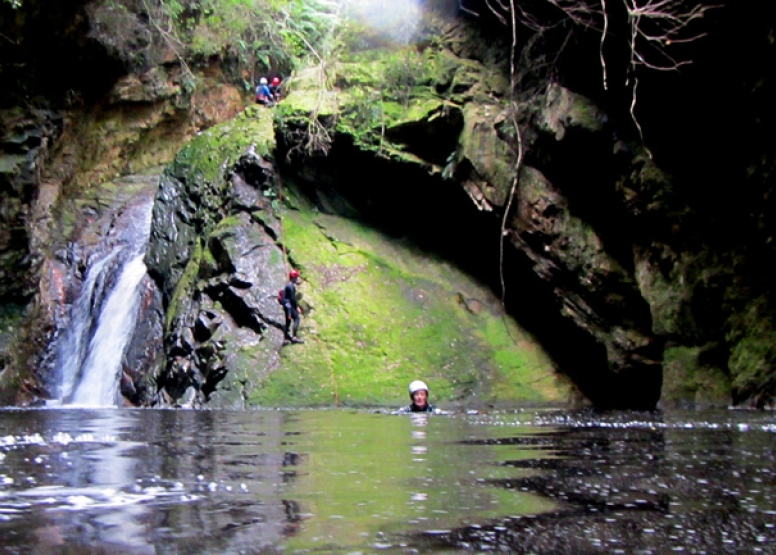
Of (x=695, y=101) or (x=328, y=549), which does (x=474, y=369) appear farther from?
(x=328, y=549)

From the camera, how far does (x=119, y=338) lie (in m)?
14.9

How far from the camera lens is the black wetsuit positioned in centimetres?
1271

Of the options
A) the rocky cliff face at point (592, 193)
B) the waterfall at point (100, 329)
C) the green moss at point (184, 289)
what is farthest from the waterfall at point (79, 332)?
the rocky cliff face at point (592, 193)

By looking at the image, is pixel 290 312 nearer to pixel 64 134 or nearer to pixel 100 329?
pixel 100 329

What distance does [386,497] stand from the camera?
2307 millimetres

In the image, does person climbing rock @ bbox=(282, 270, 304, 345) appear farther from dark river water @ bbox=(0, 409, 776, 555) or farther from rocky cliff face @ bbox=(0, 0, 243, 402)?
dark river water @ bbox=(0, 409, 776, 555)

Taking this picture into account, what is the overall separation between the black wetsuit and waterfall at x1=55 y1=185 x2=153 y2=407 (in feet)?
13.0

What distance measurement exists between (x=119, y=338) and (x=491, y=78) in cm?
963

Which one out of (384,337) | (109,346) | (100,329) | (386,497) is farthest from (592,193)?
(386,497)

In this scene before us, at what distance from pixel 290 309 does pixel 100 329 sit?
17.2 ft

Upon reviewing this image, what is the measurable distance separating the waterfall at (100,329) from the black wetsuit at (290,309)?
3.95 metres

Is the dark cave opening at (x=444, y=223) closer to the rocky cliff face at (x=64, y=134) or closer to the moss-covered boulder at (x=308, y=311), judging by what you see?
the moss-covered boulder at (x=308, y=311)

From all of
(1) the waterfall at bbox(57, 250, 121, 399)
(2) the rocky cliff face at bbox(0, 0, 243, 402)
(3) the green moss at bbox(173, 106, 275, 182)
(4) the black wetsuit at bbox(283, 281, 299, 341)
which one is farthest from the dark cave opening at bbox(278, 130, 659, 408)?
(2) the rocky cliff face at bbox(0, 0, 243, 402)

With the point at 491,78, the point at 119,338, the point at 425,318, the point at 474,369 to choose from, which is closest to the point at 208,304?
the point at 119,338
